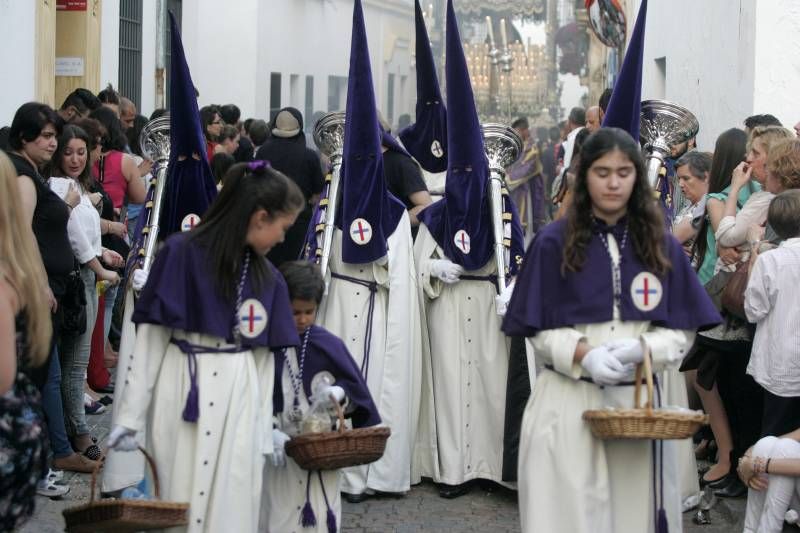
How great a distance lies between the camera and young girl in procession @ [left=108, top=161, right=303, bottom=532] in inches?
213

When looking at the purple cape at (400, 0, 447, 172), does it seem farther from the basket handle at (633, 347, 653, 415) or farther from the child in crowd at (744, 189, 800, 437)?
the basket handle at (633, 347, 653, 415)

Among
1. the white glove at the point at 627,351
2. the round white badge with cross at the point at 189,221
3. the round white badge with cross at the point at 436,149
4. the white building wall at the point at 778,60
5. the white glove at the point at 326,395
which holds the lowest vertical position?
the white glove at the point at 326,395

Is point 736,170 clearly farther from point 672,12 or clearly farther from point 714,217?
point 672,12

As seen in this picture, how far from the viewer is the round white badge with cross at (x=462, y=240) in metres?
8.32

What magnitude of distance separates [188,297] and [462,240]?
312 centimetres

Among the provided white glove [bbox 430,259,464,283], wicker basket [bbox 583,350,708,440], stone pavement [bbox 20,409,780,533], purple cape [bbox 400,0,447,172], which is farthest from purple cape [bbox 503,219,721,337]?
purple cape [bbox 400,0,447,172]

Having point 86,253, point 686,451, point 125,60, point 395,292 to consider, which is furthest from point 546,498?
point 125,60

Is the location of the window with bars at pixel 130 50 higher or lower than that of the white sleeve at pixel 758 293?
higher

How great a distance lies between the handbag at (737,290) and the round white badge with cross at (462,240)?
1417 mm

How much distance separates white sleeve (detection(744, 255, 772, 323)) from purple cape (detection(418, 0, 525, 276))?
1.48m

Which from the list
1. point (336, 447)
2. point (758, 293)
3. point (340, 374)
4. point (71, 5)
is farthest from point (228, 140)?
point (336, 447)

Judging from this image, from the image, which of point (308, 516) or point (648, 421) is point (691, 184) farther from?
point (648, 421)

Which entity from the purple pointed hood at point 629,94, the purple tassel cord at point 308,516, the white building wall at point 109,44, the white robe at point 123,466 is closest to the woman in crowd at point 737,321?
the purple pointed hood at point 629,94

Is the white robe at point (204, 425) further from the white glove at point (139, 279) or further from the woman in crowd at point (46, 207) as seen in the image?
the white glove at point (139, 279)
